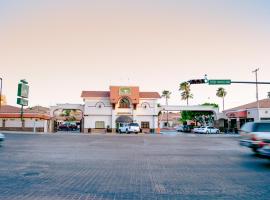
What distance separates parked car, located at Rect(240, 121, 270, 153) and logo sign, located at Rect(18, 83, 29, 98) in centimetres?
3446

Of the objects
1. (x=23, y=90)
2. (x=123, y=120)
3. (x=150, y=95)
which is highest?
(x=150, y=95)

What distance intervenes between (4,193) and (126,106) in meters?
48.4

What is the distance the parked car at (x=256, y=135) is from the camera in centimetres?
1289

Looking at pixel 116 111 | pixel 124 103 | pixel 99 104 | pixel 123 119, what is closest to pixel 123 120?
pixel 123 119

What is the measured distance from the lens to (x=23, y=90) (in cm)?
4172

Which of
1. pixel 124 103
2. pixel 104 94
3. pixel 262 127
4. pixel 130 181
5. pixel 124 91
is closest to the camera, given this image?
pixel 130 181

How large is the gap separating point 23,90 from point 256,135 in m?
36.4

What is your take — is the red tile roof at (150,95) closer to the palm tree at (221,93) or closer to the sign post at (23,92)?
the sign post at (23,92)

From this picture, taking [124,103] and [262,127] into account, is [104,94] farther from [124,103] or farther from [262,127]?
[262,127]

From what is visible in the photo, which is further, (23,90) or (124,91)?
(124,91)

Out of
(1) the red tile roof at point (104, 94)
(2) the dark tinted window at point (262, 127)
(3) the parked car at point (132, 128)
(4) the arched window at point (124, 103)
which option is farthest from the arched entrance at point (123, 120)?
(2) the dark tinted window at point (262, 127)

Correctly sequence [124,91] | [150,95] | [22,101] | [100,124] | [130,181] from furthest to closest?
1. [150,95]
2. [100,124]
3. [124,91]
4. [22,101]
5. [130,181]

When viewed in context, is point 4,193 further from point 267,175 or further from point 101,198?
point 267,175

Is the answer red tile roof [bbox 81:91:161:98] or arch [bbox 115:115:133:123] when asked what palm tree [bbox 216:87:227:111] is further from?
arch [bbox 115:115:133:123]
